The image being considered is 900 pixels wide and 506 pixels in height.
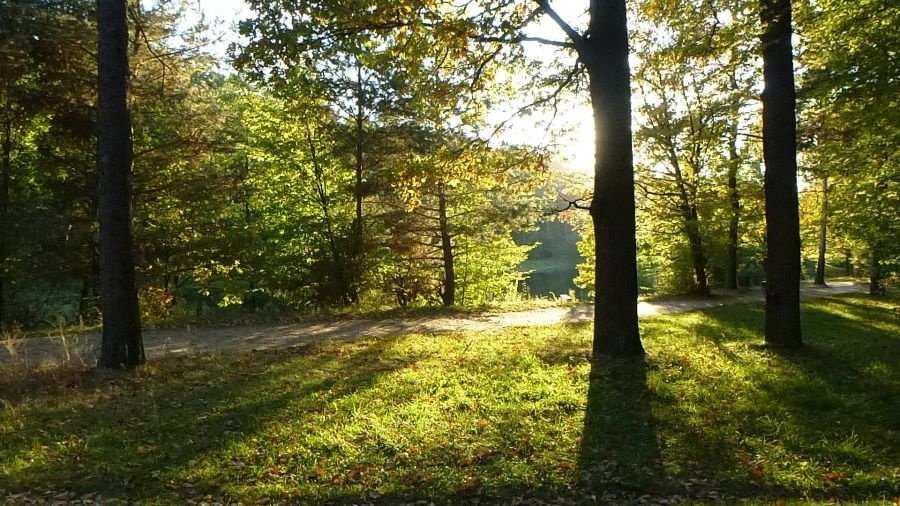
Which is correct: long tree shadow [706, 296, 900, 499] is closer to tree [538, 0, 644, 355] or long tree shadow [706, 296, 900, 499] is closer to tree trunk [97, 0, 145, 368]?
tree [538, 0, 644, 355]

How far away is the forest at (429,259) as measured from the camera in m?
4.78

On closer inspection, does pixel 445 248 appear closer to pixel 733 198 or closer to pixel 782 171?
pixel 733 198

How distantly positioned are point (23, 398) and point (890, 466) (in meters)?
8.80

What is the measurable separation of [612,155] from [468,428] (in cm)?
399

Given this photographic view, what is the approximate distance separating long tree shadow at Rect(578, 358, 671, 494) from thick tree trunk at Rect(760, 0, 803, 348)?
2.59m

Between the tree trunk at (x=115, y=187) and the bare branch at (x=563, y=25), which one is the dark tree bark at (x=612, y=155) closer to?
the bare branch at (x=563, y=25)

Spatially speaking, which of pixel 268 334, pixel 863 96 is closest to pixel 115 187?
pixel 268 334

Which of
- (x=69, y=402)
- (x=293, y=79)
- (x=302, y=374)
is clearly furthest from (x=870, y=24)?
(x=69, y=402)

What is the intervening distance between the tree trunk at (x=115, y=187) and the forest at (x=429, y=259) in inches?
1.5

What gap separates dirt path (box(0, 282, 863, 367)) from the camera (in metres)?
8.95

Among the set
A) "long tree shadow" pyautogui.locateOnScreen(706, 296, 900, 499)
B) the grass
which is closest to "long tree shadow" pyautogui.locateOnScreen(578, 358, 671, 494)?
the grass

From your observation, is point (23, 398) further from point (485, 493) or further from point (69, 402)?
point (485, 493)

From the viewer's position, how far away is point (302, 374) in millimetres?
7434

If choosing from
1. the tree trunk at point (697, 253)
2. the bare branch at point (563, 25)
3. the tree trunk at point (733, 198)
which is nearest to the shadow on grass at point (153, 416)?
the bare branch at point (563, 25)
